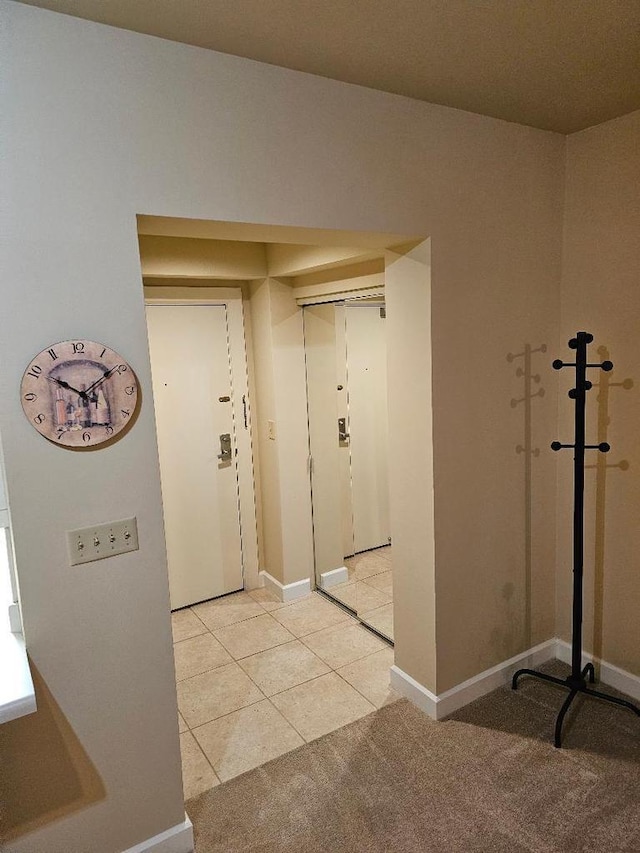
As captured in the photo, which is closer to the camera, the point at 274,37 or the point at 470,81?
the point at 274,37

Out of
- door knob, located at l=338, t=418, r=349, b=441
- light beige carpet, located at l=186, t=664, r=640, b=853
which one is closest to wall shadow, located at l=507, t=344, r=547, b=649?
light beige carpet, located at l=186, t=664, r=640, b=853

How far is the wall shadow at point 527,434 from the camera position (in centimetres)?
275

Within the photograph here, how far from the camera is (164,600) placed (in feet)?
6.30

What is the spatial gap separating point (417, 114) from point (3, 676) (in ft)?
→ 7.89

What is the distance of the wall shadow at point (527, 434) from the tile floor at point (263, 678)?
0.90 meters

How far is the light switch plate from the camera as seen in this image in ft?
5.74

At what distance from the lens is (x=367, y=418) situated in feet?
14.8

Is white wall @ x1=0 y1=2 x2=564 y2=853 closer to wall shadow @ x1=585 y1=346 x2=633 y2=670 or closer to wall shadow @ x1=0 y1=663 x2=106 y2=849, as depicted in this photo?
wall shadow @ x1=0 y1=663 x2=106 y2=849

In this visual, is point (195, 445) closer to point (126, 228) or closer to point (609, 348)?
point (126, 228)

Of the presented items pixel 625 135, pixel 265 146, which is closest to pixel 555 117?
pixel 625 135

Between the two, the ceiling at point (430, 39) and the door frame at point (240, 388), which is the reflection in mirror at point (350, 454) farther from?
the ceiling at point (430, 39)

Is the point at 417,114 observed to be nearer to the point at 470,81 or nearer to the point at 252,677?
the point at 470,81

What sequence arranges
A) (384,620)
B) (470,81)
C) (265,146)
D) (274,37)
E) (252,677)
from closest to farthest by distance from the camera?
(274,37) → (265,146) → (470,81) → (252,677) → (384,620)

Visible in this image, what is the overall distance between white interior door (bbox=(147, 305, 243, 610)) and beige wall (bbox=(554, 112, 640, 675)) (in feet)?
7.06
